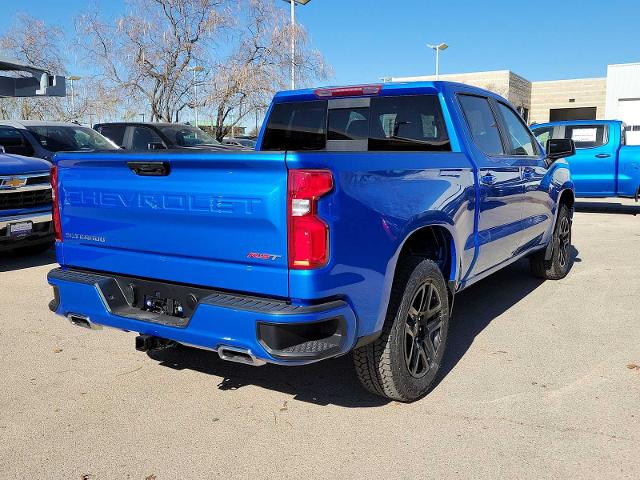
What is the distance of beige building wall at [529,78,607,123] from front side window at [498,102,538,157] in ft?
163

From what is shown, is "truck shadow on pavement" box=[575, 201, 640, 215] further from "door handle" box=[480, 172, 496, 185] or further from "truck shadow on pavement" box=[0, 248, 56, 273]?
"truck shadow on pavement" box=[0, 248, 56, 273]

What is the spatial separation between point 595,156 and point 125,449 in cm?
1194

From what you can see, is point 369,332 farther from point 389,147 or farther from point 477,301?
point 477,301

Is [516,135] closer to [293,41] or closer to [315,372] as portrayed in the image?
[315,372]

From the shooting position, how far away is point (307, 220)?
8.84 feet

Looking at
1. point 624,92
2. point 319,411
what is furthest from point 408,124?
point 624,92

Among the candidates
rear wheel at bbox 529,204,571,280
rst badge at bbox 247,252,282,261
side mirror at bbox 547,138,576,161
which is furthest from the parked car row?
rear wheel at bbox 529,204,571,280

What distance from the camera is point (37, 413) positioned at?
347cm

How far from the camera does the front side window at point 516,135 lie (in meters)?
5.18

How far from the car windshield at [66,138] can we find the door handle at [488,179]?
745 cm

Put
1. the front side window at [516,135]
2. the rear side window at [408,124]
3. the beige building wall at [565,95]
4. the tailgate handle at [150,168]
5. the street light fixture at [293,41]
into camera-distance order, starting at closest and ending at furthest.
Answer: the tailgate handle at [150,168], the rear side window at [408,124], the front side window at [516,135], the street light fixture at [293,41], the beige building wall at [565,95]

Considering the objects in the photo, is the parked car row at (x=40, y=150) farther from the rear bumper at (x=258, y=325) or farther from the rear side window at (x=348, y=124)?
the rear bumper at (x=258, y=325)

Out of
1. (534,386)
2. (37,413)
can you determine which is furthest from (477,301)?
(37,413)

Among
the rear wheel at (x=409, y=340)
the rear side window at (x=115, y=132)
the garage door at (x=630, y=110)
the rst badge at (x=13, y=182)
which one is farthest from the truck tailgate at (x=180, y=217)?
the garage door at (x=630, y=110)
